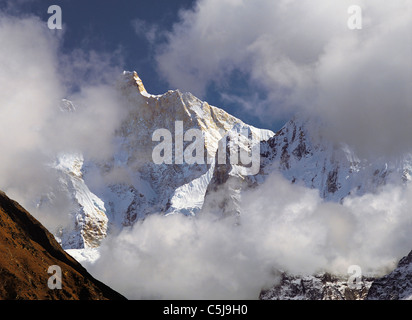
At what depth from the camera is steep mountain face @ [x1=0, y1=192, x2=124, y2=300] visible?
132500mm

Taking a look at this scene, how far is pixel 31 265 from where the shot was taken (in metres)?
144

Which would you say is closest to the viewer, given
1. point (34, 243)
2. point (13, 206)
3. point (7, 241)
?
point (7, 241)

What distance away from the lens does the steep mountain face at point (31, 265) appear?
132500mm
